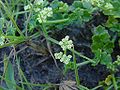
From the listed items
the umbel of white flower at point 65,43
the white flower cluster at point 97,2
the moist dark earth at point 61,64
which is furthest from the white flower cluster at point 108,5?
the umbel of white flower at point 65,43

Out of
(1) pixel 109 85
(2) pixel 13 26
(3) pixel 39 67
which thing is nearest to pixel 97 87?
(1) pixel 109 85

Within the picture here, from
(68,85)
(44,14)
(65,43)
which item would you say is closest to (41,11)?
(44,14)

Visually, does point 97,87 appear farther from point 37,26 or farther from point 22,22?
point 22,22

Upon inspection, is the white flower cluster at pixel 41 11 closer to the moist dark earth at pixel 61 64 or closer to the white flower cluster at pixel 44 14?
the white flower cluster at pixel 44 14

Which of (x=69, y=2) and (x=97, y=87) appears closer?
(x=97, y=87)

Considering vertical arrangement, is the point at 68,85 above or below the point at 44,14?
below

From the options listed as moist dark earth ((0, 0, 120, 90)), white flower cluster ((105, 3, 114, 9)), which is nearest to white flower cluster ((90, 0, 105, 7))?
white flower cluster ((105, 3, 114, 9))

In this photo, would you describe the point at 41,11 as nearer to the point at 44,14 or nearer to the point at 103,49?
the point at 44,14

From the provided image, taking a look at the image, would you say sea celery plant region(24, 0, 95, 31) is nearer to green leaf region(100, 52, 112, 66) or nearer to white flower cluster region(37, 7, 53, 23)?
white flower cluster region(37, 7, 53, 23)
